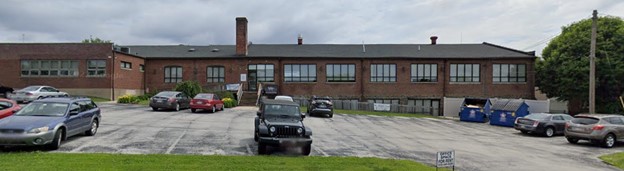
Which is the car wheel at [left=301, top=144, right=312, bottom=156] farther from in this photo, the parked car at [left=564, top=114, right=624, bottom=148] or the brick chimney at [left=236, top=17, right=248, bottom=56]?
the brick chimney at [left=236, top=17, right=248, bottom=56]

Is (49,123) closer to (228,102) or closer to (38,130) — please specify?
(38,130)

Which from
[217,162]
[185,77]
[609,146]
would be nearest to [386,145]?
[217,162]

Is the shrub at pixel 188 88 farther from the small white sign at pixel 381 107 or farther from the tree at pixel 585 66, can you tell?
the tree at pixel 585 66

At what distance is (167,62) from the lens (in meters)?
42.6

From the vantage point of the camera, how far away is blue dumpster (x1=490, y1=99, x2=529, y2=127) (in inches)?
1213

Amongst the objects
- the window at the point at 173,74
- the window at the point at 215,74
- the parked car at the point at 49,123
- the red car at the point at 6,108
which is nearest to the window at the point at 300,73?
the window at the point at 215,74

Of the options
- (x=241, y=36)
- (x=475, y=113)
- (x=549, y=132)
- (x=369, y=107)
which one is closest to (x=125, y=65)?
(x=241, y=36)

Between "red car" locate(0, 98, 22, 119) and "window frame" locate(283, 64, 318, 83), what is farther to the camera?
"window frame" locate(283, 64, 318, 83)

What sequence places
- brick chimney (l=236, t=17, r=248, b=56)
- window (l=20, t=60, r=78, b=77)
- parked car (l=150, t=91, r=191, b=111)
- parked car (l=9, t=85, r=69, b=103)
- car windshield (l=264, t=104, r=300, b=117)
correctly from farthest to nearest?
1. brick chimney (l=236, t=17, r=248, b=56)
2. window (l=20, t=60, r=78, b=77)
3. parked car (l=9, t=85, r=69, b=103)
4. parked car (l=150, t=91, r=191, b=111)
5. car windshield (l=264, t=104, r=300, b=117)

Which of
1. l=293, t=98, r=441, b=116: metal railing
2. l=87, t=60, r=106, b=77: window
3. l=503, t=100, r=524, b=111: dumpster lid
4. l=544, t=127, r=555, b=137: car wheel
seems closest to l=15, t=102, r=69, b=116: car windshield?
l=544, t=127, r=555, b=137: car wheel

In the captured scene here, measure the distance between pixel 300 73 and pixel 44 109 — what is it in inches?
1204

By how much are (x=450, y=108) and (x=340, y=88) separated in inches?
416

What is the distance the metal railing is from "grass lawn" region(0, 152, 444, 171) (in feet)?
92.9

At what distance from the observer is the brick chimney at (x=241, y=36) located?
42344 mm
